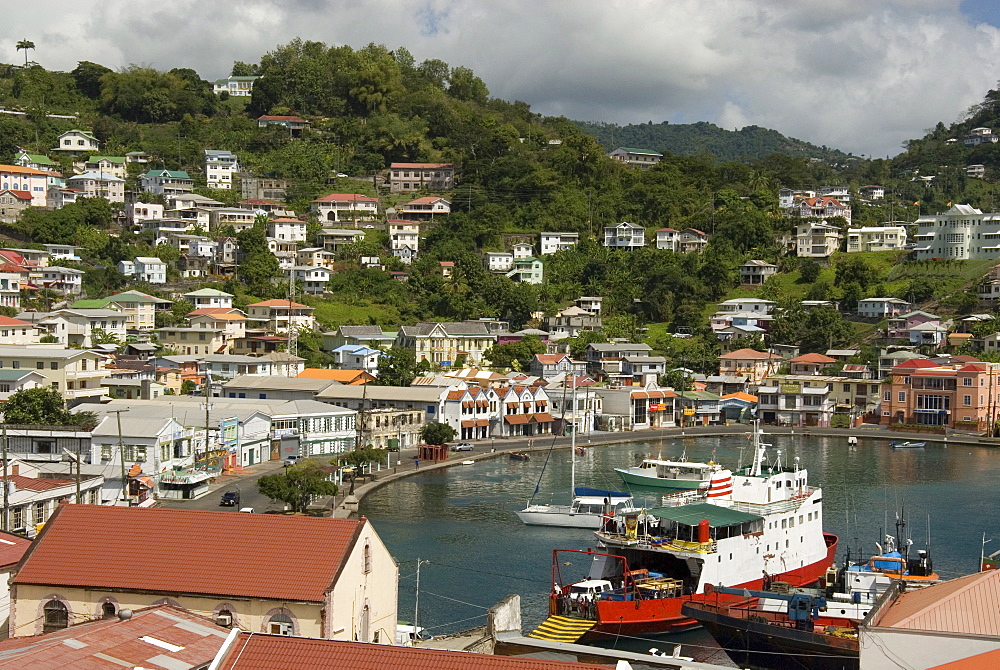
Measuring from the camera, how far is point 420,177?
75875mm

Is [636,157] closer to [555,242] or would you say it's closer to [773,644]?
[555,242]

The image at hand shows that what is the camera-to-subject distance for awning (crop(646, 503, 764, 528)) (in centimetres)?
2025

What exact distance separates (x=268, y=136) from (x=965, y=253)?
4721 cm

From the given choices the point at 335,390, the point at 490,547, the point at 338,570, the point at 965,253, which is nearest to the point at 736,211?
the point at 965,253

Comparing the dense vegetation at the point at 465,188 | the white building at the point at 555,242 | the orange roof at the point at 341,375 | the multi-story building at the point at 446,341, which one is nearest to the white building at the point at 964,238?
the dense vegetation at the point at 465,188

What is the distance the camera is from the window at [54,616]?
44.8 feet

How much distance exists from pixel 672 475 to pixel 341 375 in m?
21.3

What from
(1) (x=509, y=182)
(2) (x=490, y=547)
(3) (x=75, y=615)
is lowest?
(2) (x=490, y=547)

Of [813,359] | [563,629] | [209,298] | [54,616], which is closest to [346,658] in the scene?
[54,616]

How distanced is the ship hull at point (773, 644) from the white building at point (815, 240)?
55284 millimetres

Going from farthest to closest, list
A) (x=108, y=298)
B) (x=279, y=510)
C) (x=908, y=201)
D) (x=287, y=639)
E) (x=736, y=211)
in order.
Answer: (x=908, y=201) < (x=736, y=211) < (x=108, y=298) < (x=279, y=510) < (x=287, y=639)

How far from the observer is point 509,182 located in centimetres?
7325

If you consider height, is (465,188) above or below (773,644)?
above

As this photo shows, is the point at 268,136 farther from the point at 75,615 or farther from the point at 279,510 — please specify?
the point at 75,615
